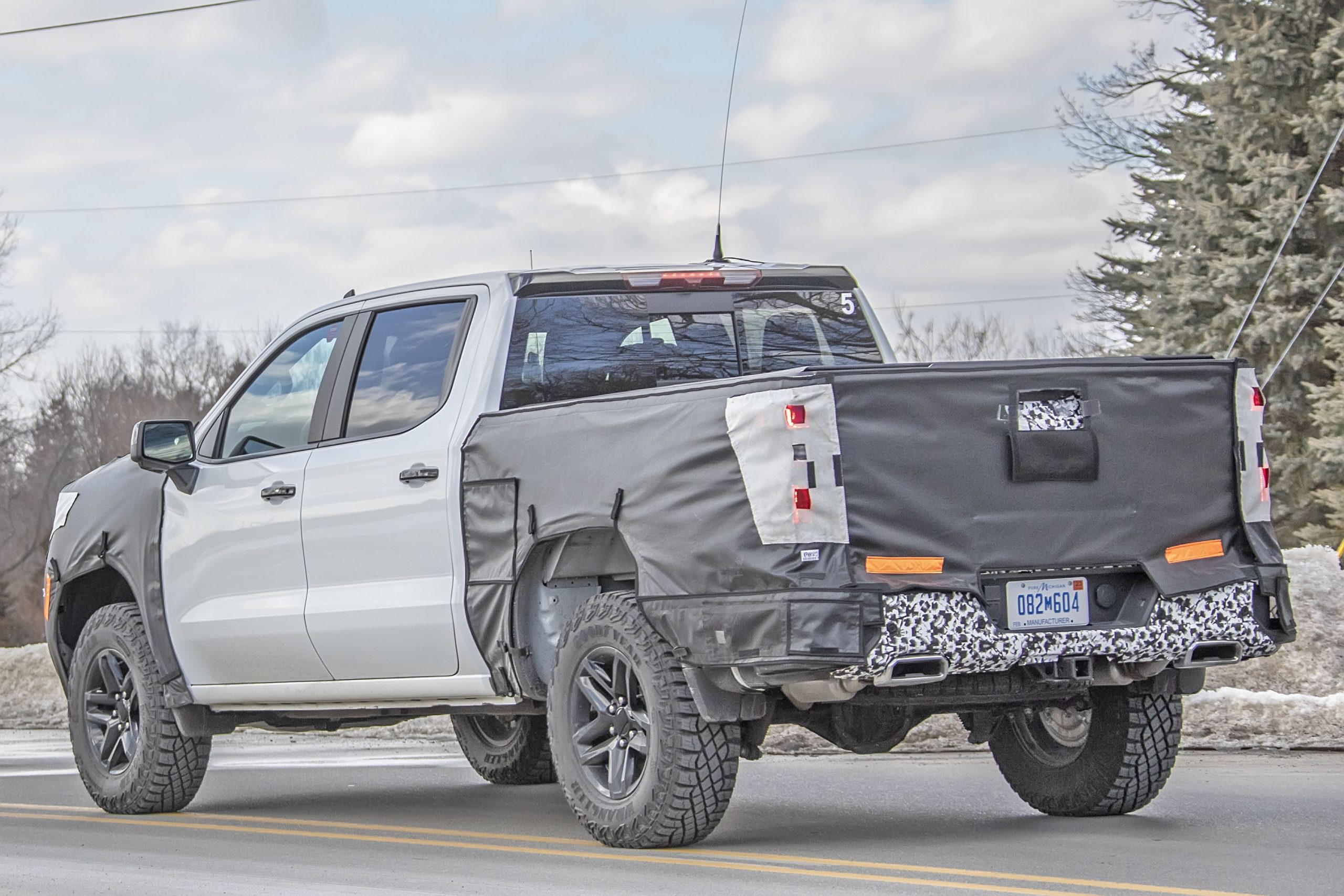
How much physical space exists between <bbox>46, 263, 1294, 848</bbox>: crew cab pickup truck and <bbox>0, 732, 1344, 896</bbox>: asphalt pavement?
1.09 ft

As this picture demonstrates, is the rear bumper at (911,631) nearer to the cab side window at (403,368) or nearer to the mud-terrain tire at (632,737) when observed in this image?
the mud-terrain tire at (632,737)

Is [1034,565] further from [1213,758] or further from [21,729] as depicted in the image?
[21,729]

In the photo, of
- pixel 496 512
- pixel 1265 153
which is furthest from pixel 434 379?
pixel 1265 153

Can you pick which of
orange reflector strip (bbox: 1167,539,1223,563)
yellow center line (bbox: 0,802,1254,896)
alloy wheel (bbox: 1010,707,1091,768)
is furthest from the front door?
orange reflector strip (bbox: 1167,539,1223,563)

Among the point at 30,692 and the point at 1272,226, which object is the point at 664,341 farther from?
the point at 1272,226

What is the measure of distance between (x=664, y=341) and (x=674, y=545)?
1652 millimetres

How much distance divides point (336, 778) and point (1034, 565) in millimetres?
5325

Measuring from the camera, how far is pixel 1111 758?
24.8 ft

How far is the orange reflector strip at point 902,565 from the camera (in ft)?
20.3

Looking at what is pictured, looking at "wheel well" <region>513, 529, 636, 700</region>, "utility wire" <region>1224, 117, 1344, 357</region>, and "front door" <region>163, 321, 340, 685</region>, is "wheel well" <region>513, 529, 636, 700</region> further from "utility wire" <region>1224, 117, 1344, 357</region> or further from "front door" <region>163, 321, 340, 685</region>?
"utility wire" <region>1224, 117, 1344, 357</region>

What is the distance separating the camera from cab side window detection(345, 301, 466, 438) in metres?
7.83

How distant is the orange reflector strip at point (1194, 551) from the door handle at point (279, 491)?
3.58 m

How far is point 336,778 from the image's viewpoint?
1061cm

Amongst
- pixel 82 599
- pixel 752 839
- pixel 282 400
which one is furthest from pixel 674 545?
pixel 82 599
